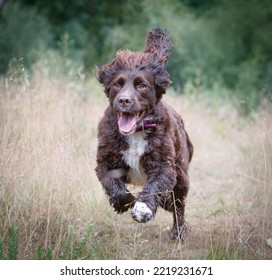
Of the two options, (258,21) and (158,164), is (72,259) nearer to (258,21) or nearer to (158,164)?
(158,164)

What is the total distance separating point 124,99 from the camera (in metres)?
5.70

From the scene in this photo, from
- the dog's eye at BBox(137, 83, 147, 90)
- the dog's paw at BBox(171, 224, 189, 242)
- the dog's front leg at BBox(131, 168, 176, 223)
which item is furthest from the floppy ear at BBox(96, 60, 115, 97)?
the dog's paw at BBox(171, 224, 189, 242)

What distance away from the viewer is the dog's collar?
603cm

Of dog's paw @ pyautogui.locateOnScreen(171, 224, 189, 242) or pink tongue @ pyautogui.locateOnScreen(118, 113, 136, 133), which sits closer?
pink tongue @ pyautogui.locateOnScreen(118, 113, 136, 133)

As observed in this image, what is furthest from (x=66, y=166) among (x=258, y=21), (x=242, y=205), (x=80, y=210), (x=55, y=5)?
(x=55, y=5)

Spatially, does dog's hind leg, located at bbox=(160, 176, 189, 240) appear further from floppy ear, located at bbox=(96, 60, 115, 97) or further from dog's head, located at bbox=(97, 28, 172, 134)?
floppy ear, located at bbox=(96, 60, 115, 97)

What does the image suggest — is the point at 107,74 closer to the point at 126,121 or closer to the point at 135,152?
the point at 126,121

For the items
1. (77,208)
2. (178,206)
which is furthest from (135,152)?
(178,206)

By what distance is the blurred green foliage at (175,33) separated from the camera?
61.2ft

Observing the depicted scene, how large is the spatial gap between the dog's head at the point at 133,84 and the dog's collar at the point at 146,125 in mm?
50

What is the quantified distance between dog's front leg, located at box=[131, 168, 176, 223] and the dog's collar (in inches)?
17.0

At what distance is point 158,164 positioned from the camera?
19.8ft

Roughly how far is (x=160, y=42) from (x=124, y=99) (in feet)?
4.21
